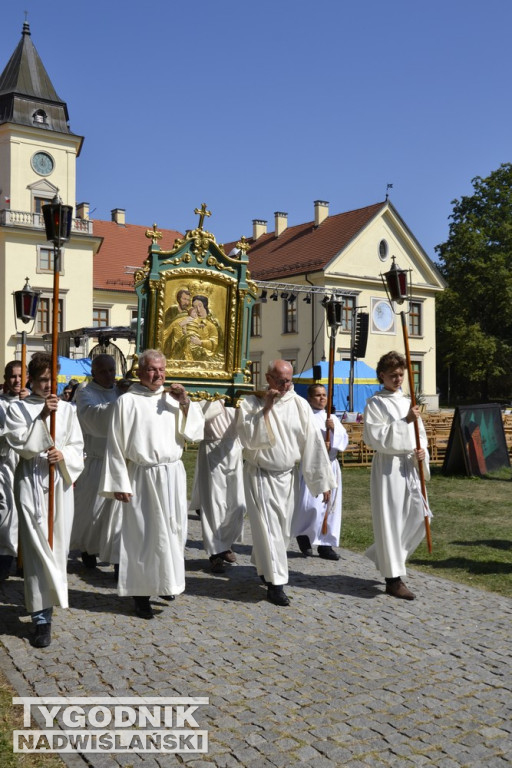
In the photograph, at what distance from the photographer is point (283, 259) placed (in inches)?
1740

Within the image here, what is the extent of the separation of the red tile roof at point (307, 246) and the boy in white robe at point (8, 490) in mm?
34410

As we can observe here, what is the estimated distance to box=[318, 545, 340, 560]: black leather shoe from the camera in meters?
8.53

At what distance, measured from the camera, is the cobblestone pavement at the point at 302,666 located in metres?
3.96

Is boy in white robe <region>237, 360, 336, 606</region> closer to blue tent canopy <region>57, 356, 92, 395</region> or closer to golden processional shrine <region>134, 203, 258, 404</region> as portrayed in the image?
golden processional shrine <region>134, 203, 258, 404</region>

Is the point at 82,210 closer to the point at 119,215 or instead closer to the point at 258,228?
the point at 119,215

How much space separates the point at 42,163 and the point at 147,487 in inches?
1434

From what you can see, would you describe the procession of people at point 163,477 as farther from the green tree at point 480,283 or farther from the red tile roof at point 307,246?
the green tree at point 480,283

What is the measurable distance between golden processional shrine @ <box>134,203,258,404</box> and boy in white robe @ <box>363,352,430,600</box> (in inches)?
52.5

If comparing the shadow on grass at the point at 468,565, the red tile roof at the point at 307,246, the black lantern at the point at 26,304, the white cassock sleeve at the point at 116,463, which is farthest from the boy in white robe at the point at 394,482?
the red tile roof at the point at 307,246

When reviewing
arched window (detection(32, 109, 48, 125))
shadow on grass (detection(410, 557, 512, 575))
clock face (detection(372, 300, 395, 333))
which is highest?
arched window (detection(32, 109, 48, 125))

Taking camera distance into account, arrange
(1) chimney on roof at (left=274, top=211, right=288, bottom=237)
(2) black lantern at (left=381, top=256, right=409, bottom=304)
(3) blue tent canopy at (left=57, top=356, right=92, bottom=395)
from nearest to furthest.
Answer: (2) black lantern at (left=381, top=256, right=409, bottom=304), (3) blue tent canopy at (left=57, top=356, right=92, bottom=395), (1) chimney on roof at (left=274, top=211, right=288, bottom=237)

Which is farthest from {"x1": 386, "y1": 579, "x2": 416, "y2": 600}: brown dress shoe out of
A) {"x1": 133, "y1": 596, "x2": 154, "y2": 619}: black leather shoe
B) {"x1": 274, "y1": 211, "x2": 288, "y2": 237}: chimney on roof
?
{"x1": 274, "y1": 211, "x2": 288, "y2": 237}: chimney on roof

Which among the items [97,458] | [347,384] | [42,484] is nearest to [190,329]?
[97,458]

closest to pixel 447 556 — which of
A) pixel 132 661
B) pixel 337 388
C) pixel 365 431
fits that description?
pixel 365 431
